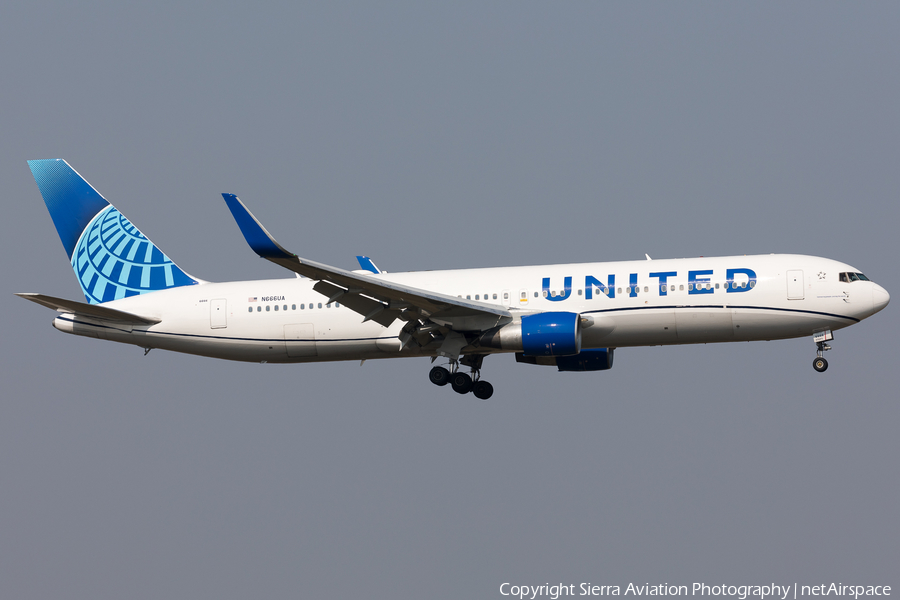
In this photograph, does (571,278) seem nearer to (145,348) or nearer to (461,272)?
(461,272)

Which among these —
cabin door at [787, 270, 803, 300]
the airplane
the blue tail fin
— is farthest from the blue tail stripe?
cabin door at [787, 270, 803, 300]

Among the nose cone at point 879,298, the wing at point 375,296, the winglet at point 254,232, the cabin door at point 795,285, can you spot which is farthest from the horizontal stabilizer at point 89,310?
the nose cone at point 879,298

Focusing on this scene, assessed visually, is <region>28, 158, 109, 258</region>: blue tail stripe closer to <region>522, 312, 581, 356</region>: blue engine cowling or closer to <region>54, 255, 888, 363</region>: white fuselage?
<region>54, 255, 888, 363</region>: white fuselage

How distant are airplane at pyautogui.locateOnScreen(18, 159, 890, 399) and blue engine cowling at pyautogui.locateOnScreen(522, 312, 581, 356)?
4cm

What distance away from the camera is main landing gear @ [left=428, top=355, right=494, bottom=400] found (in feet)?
122

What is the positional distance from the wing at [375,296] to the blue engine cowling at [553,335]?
118cm

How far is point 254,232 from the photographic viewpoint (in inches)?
1101

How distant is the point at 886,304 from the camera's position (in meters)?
34.0

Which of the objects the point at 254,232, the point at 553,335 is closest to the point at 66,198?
the point at 254,232

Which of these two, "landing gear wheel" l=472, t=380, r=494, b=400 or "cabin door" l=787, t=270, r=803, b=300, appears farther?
"landing gear wheel" l=472, t=380, r=494, b=400

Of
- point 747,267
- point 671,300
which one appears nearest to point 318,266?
point 671,300

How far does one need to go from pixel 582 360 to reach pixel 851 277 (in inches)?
380

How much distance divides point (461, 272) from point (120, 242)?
13.8 meters

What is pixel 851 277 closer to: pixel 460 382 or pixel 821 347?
pixel 821 347
